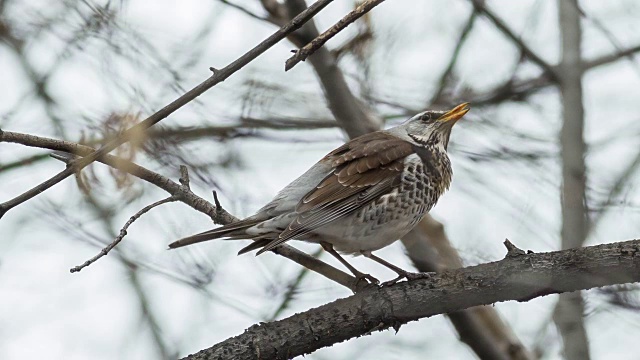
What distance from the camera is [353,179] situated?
231 inches

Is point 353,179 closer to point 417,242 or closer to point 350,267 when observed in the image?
point 350,267

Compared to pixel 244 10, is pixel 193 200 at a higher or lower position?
lower

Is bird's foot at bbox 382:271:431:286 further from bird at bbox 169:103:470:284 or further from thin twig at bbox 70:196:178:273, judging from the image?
thin twig at bbox 70:196:178:273

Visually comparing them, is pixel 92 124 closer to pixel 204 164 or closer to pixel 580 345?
pixel 204 164

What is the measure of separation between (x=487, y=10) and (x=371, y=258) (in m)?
2.57

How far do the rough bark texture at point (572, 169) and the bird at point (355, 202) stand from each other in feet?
3.60

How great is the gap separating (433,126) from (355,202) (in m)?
1.47

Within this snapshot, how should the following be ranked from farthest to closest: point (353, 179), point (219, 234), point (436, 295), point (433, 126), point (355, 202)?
point (433, 126)
point (353, 179)
point (355, 202)
point (219, 234)
point (436, 295)

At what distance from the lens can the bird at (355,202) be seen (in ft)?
17.8

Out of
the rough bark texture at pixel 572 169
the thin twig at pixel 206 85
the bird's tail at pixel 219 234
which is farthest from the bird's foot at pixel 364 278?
the thin twig at pixel 206 85

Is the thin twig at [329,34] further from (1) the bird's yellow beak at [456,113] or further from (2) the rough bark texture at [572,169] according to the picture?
(1) the bird's yellow beak at [456,113]

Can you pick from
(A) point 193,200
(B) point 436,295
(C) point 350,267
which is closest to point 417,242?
(C) point 350,267

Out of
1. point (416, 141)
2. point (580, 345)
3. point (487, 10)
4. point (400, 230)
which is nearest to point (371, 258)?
point (400, 230)

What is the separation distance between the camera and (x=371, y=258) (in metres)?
5.92
